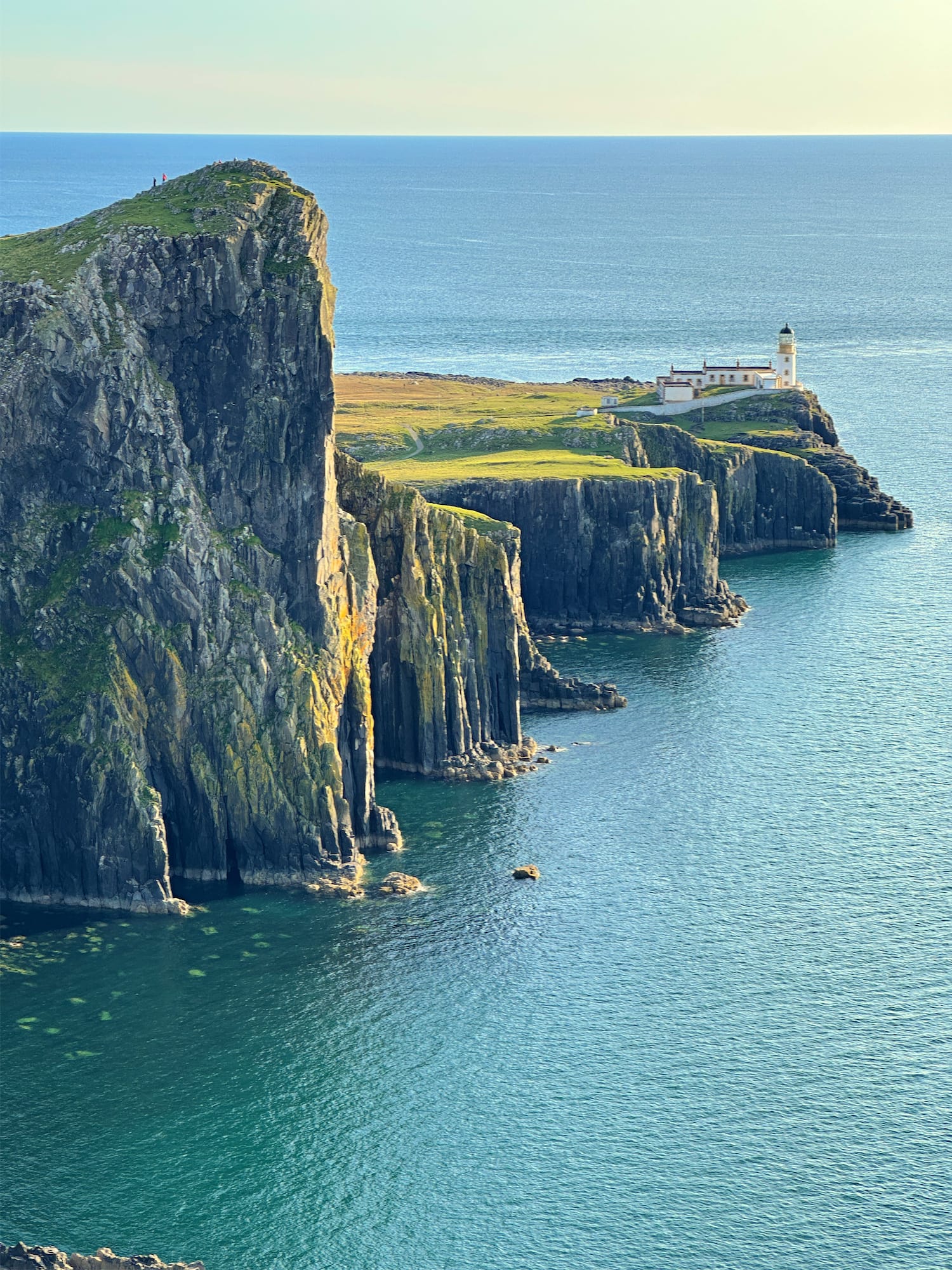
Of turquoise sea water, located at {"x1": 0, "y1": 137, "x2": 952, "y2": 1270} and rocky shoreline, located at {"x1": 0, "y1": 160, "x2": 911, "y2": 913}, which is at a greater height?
rocky shoreline, located at {"x1": 0, "y1": 160, "x2": 911, "y2": 913}

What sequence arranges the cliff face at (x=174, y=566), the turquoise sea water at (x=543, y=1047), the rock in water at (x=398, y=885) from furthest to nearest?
the rock in water at (x=398, y=885), the cliff face at (x=174, y=566), the turquoise sea water at (x=543, y=1047)

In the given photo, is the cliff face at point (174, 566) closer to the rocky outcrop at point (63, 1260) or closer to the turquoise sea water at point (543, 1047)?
the turquoise sea water at point (543, 1047)

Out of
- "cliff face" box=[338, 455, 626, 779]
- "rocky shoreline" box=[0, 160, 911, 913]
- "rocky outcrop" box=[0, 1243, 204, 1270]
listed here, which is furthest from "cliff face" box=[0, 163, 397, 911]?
"rocky outcrop" box=[0, 1243, 204, 1270]

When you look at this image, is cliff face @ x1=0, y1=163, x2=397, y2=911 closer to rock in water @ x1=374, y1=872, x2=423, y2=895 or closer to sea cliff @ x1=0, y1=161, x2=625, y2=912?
sea cliff @ x1=0, y1=161, x2=625, y2=912

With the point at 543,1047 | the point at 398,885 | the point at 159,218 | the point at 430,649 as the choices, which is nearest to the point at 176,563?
the point at 159,218

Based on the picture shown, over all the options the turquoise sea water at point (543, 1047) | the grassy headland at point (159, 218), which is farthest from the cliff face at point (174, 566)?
the turquoise sea water at point (543, 1047)

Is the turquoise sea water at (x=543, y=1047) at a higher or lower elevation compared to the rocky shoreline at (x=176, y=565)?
lower
